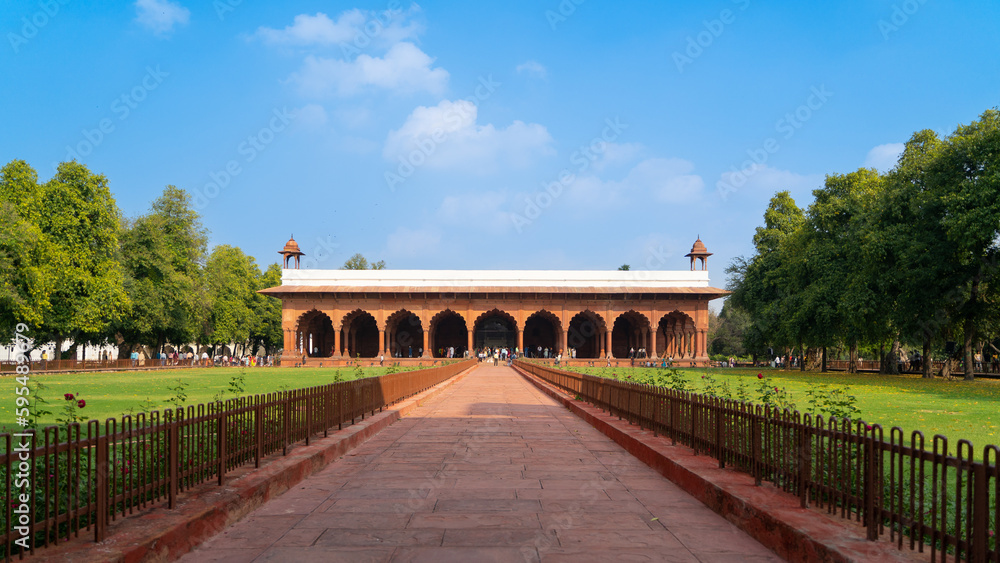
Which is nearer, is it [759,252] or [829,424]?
[829,424]

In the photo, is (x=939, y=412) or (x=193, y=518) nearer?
(x=193, y=518)

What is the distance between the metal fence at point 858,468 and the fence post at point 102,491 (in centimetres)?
419

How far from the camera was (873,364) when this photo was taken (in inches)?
1794

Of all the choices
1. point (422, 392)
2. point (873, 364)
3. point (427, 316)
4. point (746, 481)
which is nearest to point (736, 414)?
point (746, 481)

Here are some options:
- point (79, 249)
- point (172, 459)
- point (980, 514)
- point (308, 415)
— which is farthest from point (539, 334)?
point (980, 514)

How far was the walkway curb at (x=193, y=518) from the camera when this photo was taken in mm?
3531

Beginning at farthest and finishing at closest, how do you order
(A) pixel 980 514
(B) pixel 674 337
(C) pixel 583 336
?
(C) pixel 583 336, (B) pixel 674 337, (A) pixel 980 514

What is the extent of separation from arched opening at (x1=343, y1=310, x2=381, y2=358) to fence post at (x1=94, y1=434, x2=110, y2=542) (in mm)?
48885

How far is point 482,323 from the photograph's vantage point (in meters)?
55.0

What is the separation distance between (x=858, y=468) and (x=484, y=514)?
2555mm

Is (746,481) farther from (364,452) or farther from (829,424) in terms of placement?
(364,452)

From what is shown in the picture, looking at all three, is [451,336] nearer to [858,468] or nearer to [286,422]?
[286,422]

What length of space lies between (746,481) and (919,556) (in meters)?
1.94

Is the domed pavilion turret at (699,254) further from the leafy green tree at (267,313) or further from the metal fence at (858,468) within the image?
the metal fence at (858,468)
